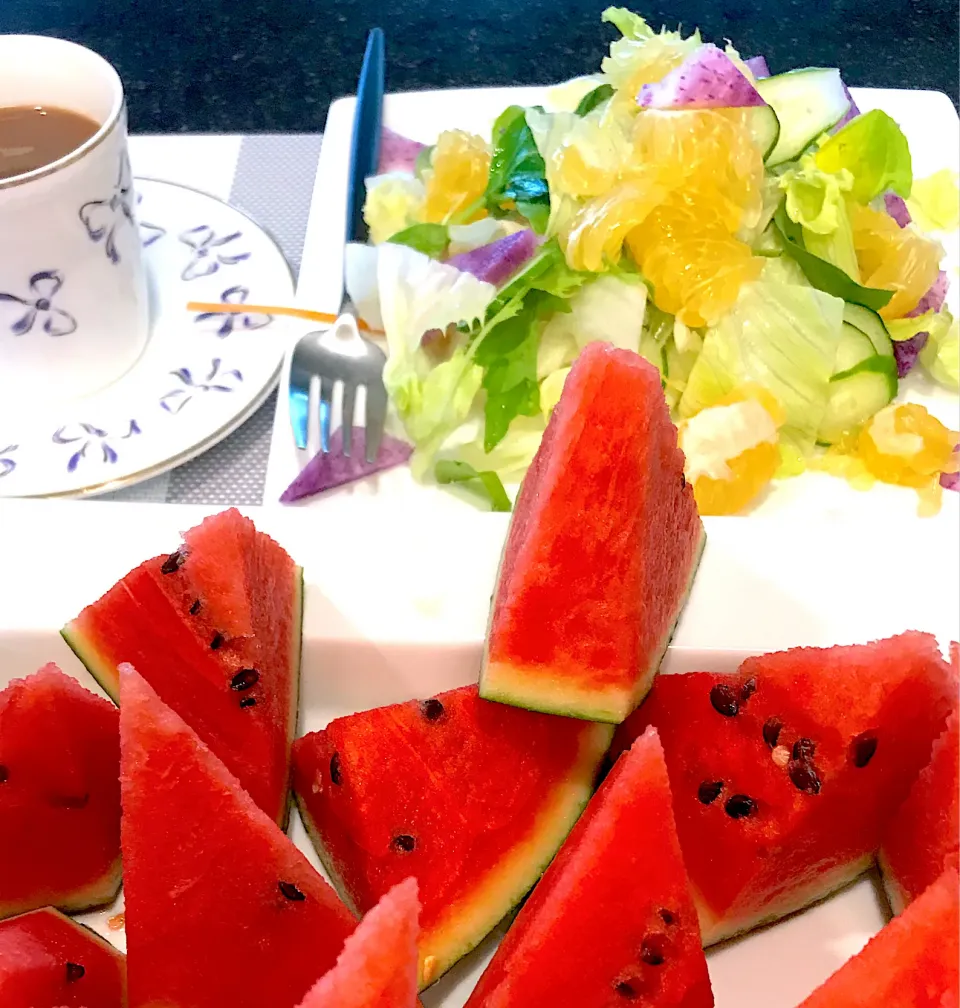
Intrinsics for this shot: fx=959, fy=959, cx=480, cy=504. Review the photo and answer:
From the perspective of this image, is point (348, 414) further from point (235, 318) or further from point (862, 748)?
point (862, 748)

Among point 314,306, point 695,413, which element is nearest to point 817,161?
point 695,413

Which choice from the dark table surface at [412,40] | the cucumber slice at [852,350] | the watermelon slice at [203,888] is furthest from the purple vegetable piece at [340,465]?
the dark table surface at [412,40]

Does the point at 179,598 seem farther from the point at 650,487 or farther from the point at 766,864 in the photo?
the point at 766,864

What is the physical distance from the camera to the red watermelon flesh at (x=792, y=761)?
0.73m

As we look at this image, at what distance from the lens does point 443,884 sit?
74 centimetres

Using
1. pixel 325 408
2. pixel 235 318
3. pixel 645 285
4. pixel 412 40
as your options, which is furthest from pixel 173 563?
pixel 412 40

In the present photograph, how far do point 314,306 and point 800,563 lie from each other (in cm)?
72

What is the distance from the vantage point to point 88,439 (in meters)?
1.09

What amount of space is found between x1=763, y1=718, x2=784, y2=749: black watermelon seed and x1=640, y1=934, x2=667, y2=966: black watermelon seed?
7.2 inches

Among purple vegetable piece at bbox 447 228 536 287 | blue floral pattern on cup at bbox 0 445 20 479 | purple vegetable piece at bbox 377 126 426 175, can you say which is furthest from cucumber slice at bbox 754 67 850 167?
blue floral pattern on cup at bbox 0 445 20 479

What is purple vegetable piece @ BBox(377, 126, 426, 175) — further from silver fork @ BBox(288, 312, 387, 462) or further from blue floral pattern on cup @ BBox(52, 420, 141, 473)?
blue floral pattern on cup @ BBox(52, 420, 141, 473)

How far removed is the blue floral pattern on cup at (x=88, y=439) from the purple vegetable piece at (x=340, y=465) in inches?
7.5

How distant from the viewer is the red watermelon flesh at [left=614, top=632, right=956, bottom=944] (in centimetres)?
73

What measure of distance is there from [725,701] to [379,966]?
0.40m
